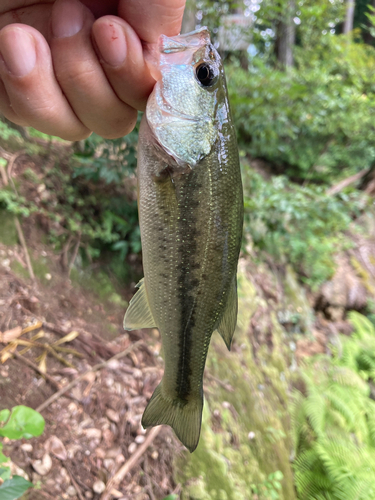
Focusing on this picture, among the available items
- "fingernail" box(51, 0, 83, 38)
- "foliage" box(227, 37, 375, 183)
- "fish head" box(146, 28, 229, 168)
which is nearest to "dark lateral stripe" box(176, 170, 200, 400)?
"fish head" box(146, 28, 229, 168)

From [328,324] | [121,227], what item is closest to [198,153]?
[121,227]

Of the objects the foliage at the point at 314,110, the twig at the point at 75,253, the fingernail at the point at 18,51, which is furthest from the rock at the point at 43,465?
the foliage at the point at 314,110

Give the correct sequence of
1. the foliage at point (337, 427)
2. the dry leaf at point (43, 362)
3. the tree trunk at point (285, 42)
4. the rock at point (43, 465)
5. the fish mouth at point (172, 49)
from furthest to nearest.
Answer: the tree trunk at point (285, 42) → the foliage at point (337, 427) → the dry leaf at point (43, 362) → the rock at point (43, 465) → the fish mouth at point (172, 49)

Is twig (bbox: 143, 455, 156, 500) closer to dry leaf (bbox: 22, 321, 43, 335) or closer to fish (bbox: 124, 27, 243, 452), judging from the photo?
dry leaf (bbox: 22, 321, 43, 335)

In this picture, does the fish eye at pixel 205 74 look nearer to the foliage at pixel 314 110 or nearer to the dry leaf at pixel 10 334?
the dry leaf at pixel 10 334

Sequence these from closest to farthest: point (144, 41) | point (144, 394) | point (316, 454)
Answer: point (144, 41) → point (144, 394) → point (316, 454)

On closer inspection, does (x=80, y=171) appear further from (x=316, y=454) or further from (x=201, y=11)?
(x=316, y=454)
